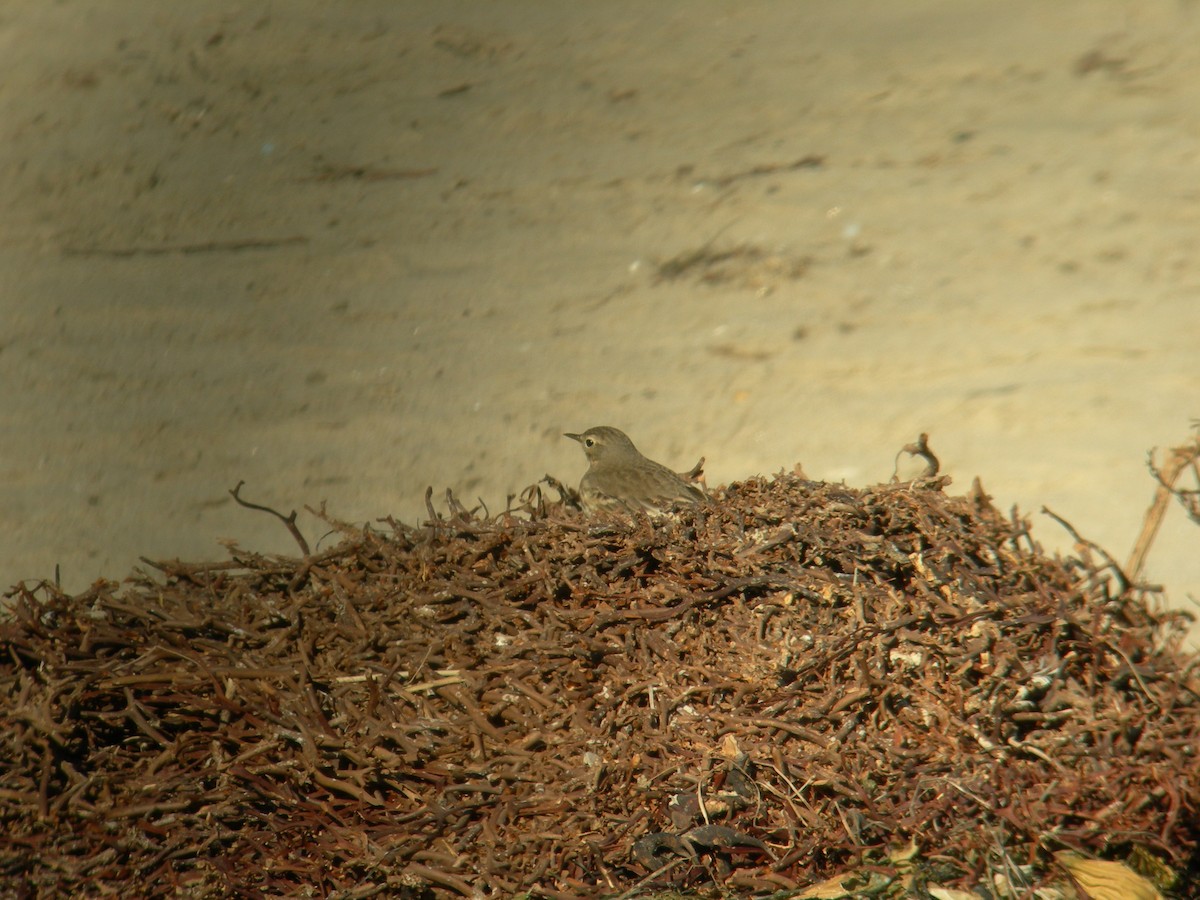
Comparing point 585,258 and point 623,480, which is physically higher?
point 585,258

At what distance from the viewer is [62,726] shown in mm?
2070

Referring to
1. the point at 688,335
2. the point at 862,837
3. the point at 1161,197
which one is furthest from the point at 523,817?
the point at 1161,197

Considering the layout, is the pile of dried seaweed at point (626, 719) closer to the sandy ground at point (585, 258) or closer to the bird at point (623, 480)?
the bird at point (623, 480)

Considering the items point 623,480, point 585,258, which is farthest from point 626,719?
point 585,258

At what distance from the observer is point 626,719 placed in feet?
6.49

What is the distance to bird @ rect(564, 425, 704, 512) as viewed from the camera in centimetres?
284

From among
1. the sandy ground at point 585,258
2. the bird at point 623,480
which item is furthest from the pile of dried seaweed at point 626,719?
the sandy ground at point 585,258

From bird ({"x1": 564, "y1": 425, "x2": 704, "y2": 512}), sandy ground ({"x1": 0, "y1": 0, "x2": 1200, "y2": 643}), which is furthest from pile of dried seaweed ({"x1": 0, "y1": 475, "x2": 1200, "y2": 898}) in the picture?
sandy ground ({"x1": 0, "y1": 0, "x2": 1200, "y2": 643})

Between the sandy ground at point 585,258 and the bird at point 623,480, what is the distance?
0.15m

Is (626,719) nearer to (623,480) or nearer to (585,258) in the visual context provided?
(623,480)

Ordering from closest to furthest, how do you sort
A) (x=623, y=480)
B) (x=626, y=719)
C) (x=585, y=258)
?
(x=626, y=719) → (x=623, y=480) → (x=585, y=258)

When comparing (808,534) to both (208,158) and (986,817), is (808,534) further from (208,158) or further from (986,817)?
(208,158)

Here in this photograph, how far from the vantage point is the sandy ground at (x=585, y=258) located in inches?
121

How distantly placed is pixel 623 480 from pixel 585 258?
0.94m
